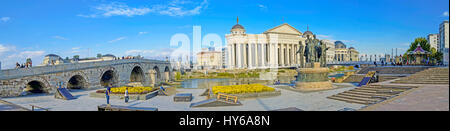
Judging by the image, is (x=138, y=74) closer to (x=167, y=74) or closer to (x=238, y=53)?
(x=167, y=74)

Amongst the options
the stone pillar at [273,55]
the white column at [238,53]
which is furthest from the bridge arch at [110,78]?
the stone pillar at [273,55]

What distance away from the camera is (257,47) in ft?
262

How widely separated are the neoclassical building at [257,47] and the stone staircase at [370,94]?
200ft

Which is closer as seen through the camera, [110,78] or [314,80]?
[314,80]

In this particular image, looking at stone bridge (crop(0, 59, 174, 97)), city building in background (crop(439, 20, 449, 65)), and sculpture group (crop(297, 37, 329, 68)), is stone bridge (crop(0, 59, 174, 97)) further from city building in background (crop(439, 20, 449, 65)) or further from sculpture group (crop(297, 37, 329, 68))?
city building in background (crop(439, 20, 449, 65))

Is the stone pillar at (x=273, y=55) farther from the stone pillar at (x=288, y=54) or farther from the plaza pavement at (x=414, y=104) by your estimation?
the plaza pavement at (x=414, y=104)

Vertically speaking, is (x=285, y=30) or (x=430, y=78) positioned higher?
(x=285, y=30)

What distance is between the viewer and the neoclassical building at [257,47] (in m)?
76.7

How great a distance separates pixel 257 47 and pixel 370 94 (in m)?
67.0

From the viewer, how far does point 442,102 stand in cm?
833

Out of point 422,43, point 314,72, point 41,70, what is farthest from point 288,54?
point 41,70

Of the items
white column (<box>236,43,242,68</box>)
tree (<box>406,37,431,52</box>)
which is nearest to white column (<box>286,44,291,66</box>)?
white column (<box>236,43,242,68</box>)
